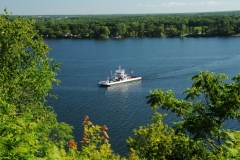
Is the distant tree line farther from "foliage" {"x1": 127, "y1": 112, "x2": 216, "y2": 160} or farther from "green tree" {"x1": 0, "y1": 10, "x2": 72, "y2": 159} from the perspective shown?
"green tree" {"x1": 0, "y1": 10, "x2": 72, "y2": 159}

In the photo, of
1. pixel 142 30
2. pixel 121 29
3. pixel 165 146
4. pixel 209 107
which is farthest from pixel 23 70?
pixel 142 30

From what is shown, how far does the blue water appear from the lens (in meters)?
32.2

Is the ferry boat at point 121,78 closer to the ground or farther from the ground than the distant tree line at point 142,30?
closer to the ground

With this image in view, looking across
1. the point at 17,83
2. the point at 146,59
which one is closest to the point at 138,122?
the point at 17,83

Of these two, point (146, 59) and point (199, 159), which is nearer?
point (199, 159)

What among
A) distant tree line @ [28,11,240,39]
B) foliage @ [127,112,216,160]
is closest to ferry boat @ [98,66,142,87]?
foliage @ [127,112,216,160]

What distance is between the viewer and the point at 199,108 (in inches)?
450

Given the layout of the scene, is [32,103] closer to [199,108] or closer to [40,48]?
[40,48]

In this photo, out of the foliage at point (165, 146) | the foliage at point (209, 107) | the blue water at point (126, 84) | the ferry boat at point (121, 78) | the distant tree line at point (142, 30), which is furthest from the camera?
the distant tree line at point (142, 30)

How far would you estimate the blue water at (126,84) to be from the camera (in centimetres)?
3225

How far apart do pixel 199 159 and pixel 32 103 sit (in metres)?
5.81

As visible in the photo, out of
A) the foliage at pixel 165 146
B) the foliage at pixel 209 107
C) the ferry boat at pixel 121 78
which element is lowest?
the ferry boat at pixel 121 78

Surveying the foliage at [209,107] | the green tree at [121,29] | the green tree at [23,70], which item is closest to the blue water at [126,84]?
the foliage at [209,107]

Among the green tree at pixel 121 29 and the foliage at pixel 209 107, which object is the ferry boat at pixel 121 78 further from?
the green tree at pixel 121 29
